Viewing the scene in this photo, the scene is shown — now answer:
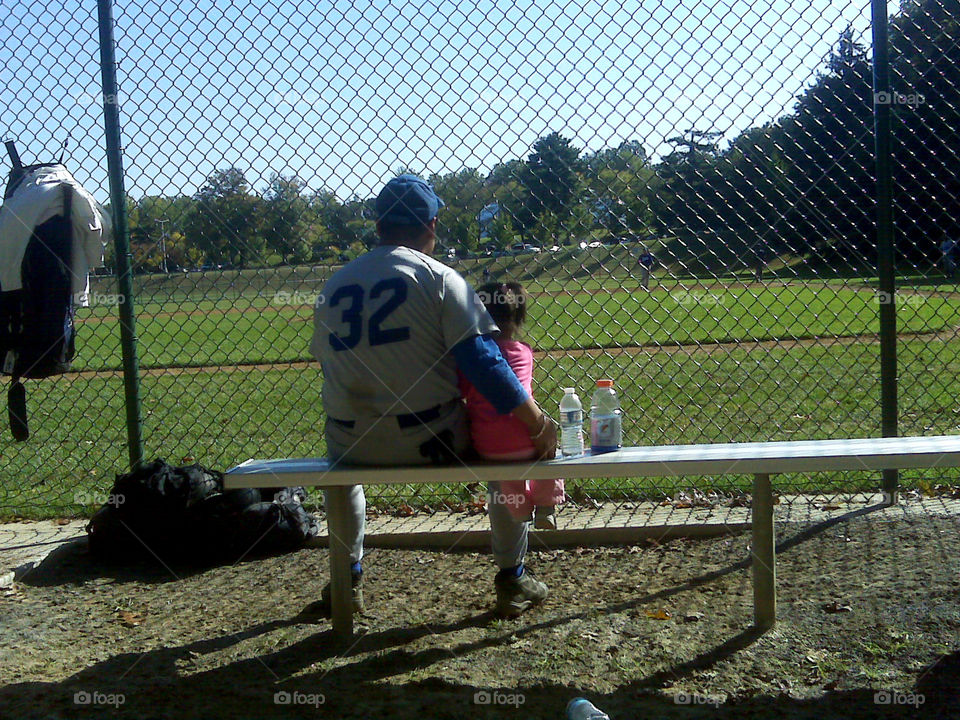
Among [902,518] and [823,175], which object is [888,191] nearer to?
[823,175]

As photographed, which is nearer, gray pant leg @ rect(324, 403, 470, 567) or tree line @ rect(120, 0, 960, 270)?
gray pant leg @ rect(324, 403, 470, 567)

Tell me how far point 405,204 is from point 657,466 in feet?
4.30

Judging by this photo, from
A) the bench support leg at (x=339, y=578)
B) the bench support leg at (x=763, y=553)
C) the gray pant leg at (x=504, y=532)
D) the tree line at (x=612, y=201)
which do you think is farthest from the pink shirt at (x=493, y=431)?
the tree line at (x=612, y=201)

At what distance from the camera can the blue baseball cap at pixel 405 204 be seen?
142 inches

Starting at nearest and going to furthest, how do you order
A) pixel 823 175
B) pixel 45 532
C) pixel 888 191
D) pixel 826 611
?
pixel 826 611, pixel 888 191, pixel 823 175, pixel 45 532

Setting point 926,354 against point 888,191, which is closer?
point 888,191

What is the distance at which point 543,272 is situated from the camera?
193 inches

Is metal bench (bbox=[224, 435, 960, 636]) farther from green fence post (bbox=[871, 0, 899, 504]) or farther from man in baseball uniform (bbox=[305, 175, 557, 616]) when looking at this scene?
green fence post (bbox=[871, 0, 899, 504])

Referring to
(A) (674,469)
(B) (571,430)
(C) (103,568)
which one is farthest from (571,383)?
(A) (674,469)

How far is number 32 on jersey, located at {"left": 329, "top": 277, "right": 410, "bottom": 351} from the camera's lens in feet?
11.2

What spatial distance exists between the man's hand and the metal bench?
2.0 inches

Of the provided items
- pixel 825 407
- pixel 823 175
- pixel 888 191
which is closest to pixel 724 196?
pixel 823 175

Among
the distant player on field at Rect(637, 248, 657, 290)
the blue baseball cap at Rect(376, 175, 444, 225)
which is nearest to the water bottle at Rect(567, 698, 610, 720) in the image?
the blue baseball cap at Rect(376, 175, 444, 225)

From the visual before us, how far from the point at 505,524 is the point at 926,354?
9366 millimetres
